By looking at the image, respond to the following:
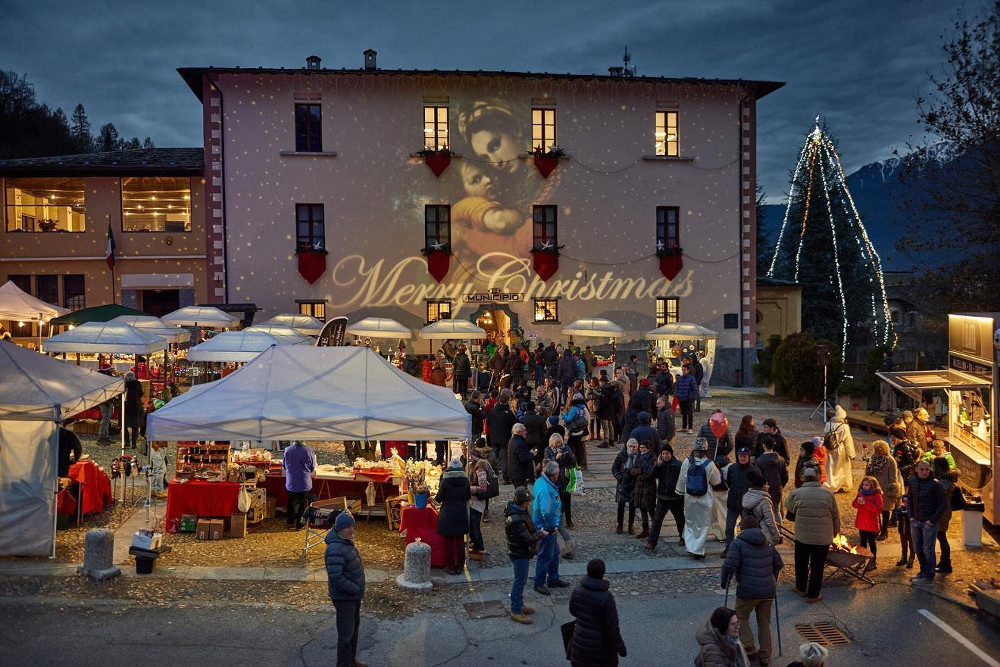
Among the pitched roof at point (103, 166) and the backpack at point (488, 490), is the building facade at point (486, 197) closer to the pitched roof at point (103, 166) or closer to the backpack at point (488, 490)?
the pitched roof at point (103, 166)

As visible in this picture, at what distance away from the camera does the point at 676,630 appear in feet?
28.0

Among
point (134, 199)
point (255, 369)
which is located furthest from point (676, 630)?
point (134, 199)

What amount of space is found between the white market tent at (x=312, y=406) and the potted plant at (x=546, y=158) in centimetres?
1759

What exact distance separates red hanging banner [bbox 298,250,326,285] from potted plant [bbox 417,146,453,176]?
4.84 metres

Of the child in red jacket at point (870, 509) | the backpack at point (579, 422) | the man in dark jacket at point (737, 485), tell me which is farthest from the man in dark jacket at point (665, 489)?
the backpack at point (579, 422)

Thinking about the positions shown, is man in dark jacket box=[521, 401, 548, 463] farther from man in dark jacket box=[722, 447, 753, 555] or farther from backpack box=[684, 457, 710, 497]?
man in dark jacket box=[722, 447, 753, 555]

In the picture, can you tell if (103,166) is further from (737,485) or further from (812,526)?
(812,526)

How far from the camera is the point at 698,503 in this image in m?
11.0

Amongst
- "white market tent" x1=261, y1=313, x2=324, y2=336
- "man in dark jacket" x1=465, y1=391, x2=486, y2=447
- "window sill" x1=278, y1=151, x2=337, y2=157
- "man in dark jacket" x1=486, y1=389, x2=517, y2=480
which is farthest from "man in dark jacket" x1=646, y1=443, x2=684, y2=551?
"window sill" x1=278, y1=151, x2=337, y2=157

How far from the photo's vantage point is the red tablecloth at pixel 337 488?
40.5ft

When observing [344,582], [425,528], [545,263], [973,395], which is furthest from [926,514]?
[545,263]

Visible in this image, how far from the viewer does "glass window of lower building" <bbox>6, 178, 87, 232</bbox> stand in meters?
29.3

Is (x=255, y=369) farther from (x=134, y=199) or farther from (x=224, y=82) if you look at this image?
(x=134, y=199)

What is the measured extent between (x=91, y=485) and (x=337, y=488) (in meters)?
3.79
